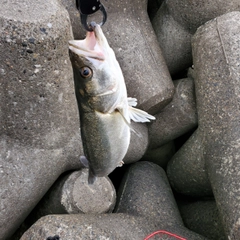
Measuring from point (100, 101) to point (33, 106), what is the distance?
57cm

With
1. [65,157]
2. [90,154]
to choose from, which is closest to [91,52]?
[90,154]

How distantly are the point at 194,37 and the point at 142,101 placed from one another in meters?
0.45

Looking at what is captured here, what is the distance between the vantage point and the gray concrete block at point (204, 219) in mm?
1983

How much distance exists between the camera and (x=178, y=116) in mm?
2057

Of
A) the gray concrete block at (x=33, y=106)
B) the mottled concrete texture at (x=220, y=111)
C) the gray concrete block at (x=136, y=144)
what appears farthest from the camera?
the gray concrete block at (x=136, y=144)

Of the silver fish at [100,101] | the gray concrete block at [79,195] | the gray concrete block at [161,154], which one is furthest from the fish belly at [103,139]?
the gray concrete block at [161,154]

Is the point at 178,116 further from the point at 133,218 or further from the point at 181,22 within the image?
the point at 133,218

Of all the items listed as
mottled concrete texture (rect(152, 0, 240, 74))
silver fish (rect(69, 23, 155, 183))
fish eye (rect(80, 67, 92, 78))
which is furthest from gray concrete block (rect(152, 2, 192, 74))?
fish eye (rect(80, 67, 92, 78))

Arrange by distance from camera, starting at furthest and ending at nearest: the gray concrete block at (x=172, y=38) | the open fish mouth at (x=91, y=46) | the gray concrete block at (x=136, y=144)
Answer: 1. the gray concrete block at (x=172, y=38)
2. the gray concrete block at (x=136, y=144)
3. the open fish mouth at (x=91, y=46)

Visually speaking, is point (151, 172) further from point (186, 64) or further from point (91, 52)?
point (91, 52)

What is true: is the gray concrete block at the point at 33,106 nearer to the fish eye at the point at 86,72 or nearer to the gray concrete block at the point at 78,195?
the gray concrete block at the point at 78,195

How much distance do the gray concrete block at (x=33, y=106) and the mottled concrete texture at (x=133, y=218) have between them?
0.23m

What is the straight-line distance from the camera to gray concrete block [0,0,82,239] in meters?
1.39

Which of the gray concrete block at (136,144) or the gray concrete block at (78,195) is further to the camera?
the gray concrete block at (136,144)
